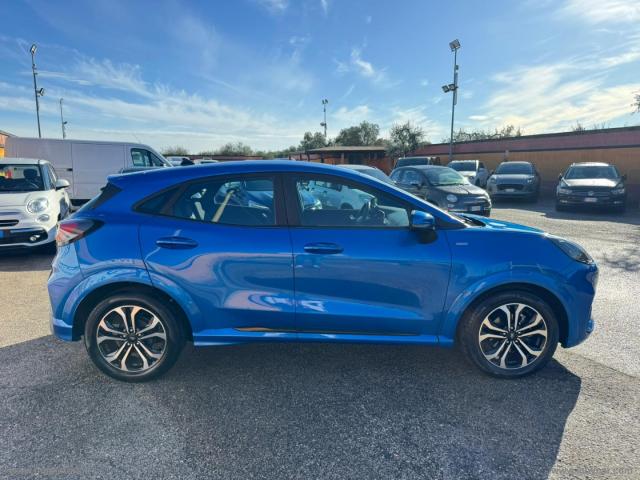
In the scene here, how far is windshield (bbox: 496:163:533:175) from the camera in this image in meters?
16.3

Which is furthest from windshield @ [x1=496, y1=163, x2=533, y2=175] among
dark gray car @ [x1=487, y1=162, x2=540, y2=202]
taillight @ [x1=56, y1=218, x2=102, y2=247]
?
taillight @ [x1=56, y1=218, x2=102, y2=247]

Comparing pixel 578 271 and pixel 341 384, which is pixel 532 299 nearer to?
pixel 578 271

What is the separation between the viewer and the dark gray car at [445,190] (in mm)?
9867

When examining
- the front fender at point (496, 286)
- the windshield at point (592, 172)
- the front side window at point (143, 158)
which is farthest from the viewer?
the windshield at point (592, 172)

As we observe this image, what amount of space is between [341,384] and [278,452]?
2.76ft

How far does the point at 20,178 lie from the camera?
7223 mm

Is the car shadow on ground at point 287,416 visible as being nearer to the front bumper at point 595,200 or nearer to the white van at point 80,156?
the white van at point 80,156

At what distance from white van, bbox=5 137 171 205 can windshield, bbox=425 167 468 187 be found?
29.7 ft

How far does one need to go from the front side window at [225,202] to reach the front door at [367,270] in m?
0.20

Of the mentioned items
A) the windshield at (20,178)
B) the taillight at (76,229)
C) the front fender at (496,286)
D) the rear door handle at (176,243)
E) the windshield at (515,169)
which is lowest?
the front fender at (496,286)

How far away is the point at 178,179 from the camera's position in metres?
3.01

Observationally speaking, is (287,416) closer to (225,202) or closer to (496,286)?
(225,202)

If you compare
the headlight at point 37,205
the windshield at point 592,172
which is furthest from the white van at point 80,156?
the windshield at point 592,172

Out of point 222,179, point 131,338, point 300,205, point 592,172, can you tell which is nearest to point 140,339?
point 131,338
